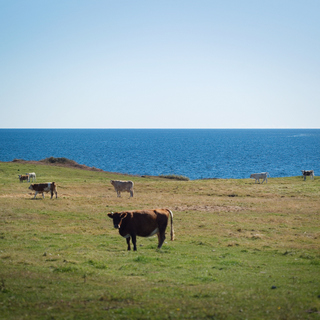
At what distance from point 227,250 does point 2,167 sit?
167 ft

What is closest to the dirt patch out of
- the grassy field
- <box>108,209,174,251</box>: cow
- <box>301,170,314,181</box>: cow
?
the grassy field

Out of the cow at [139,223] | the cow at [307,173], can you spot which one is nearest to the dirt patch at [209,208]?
the cow at [139,223]

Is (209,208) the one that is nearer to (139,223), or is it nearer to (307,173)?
(139,223)

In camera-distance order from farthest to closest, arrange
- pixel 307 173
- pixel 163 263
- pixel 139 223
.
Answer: pixel 307 173 < pixel 139 223 < pixel 163 263

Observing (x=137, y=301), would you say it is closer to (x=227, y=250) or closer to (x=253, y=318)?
(x=253, y=318)

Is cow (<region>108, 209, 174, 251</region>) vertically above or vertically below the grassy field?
above

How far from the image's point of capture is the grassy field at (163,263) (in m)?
10.5

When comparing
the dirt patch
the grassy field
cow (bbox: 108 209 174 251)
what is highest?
cow (bbox: 108 209 174 251)

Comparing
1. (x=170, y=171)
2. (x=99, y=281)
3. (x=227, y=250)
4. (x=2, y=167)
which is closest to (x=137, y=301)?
(x=99, y=281)

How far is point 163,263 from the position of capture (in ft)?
52.2

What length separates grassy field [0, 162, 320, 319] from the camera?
10.5 metres

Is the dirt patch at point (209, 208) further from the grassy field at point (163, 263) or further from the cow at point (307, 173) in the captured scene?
the cow at point (307, 173)

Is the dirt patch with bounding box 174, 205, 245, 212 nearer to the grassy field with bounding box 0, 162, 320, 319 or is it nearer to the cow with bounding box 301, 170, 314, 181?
the grassy field with bounding box 0, 162, 320, 319

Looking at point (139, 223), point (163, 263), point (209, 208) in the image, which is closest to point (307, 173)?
point (209, 208)
